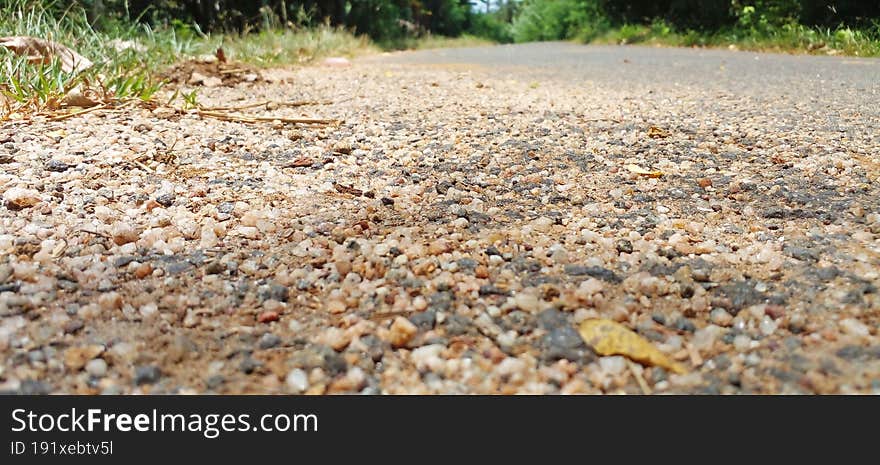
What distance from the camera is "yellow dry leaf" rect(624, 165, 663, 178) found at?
180 cm

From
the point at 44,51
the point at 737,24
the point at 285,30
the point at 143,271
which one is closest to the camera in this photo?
the point at 143,271

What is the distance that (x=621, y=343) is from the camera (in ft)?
3.17

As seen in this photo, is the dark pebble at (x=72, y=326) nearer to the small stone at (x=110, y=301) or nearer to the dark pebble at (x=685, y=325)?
the small stone at (x=110, y=301)

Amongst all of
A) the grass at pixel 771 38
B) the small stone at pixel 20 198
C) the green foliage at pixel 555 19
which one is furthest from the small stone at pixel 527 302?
the green foliage at pixel 555 19

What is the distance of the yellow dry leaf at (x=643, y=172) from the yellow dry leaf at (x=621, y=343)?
0.88 metres

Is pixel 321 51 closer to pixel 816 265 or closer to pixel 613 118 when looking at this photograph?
pixel 613 118

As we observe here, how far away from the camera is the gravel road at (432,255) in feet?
3.03

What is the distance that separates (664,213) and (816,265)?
369mm

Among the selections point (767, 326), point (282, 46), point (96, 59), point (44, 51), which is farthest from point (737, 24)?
point (767, 326)

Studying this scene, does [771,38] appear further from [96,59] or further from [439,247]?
[439,247]

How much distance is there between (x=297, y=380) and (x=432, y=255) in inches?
17.6

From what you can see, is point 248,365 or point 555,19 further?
point 555,19

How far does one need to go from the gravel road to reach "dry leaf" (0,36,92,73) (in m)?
0.88
